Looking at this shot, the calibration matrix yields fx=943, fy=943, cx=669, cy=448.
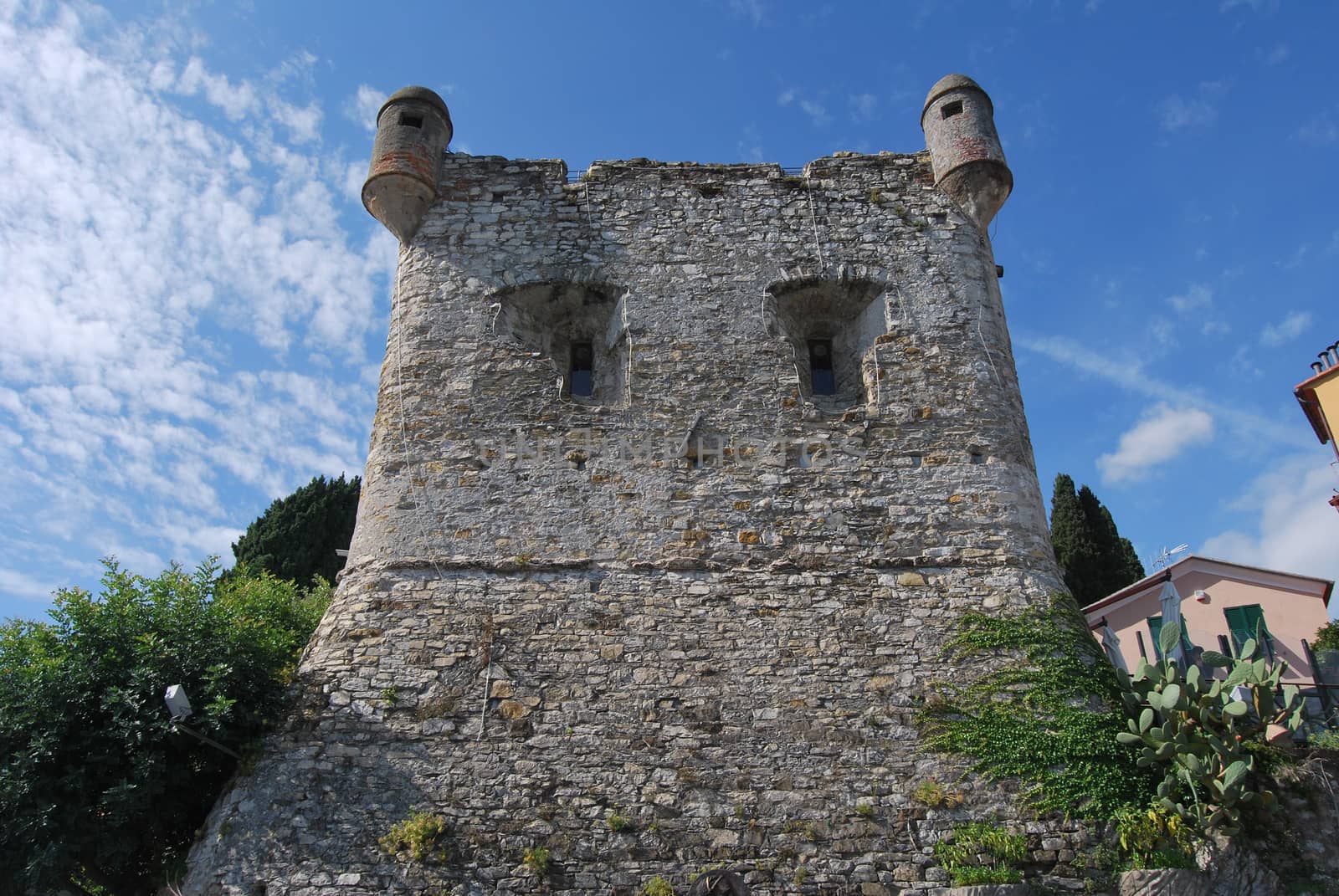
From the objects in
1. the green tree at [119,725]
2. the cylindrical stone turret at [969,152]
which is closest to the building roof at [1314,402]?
the cylindrical stone turret at [969,152]

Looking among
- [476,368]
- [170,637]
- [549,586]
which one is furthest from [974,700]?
[170,637]

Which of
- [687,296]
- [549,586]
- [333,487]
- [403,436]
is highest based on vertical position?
[333,487]

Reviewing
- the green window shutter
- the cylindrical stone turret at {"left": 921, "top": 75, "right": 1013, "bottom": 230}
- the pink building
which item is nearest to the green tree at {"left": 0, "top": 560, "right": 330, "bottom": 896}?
the cylindrical stone turret at {"left": 921, "top": 75, "right": 1013, "bottom": 230}

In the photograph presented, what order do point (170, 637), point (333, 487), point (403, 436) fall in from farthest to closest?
point (333, 487) → point (403, 436) → point (170, 637)

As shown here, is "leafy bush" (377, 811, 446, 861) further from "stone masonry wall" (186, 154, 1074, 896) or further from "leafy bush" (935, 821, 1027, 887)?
"leafy bush" (935, 821, 1027, 887)

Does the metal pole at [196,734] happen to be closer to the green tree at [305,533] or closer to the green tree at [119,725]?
the green tree at [119,725]

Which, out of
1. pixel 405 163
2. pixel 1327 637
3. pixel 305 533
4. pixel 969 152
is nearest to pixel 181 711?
pixel 405 163

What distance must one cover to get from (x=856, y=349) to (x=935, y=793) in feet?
15.4

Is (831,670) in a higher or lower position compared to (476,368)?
lower

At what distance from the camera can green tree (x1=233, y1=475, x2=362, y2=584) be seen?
17.5 meters

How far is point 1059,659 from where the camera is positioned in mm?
8188

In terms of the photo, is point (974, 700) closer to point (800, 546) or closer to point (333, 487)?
point (800, 546)

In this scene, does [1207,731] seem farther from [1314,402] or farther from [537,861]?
[1314,402]

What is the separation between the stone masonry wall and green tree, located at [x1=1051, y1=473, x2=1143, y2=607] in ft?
32.1
